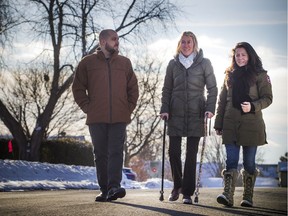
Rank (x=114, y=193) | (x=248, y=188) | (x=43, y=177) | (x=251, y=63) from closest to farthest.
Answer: (x=114, y=193)
(x=248, y=188)
(x=251, y=63)
(x=43, y=177)

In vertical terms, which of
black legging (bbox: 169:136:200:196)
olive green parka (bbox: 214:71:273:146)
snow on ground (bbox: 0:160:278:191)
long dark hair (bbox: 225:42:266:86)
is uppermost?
long dark hair (bbox: 225:42:266:86)

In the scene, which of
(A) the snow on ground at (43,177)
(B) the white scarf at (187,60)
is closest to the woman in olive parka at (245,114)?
(B) the white scarf at (187,60)

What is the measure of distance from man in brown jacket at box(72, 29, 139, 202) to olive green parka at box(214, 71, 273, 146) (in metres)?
1.31

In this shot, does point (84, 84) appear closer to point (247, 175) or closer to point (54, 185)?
point (247, 175)

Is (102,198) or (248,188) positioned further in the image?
(248,188)

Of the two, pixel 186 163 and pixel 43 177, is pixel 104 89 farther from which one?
pixel 43 177

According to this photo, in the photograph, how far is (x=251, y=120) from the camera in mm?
5621

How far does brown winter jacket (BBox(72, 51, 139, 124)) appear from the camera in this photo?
17.6 ft

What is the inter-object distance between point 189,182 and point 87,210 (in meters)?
1.85

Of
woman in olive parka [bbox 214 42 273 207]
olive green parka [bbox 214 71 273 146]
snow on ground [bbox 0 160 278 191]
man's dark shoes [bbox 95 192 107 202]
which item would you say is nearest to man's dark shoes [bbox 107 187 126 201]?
man's dark shoes [bbox 95 192 107 202]

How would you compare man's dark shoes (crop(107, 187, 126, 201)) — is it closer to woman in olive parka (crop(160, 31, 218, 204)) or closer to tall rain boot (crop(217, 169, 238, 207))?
woman in olive parka (crop(160, 31, 218, 204))

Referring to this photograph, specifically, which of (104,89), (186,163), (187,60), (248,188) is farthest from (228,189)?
(104,89)

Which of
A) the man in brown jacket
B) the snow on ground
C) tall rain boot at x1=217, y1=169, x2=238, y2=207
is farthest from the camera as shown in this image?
the snow on ground

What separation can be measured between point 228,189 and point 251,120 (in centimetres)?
94
